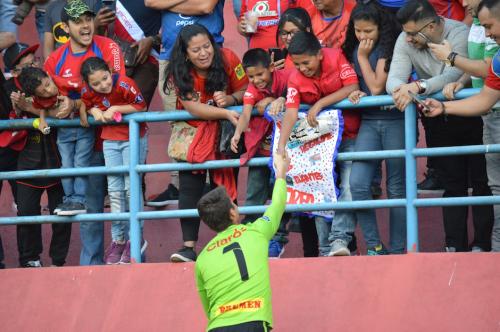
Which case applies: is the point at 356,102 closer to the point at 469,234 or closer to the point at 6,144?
the point at 469,234

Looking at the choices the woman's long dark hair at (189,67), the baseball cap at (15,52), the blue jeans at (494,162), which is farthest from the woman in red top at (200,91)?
the blue jeans at (494,162)

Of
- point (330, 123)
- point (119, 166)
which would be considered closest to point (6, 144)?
point (119, 166)

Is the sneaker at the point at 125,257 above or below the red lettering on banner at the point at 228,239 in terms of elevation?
below

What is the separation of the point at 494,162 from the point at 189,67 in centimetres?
242

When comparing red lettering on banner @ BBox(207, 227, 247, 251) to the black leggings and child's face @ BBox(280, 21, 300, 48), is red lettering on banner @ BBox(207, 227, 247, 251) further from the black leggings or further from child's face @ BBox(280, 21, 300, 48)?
the black leggings

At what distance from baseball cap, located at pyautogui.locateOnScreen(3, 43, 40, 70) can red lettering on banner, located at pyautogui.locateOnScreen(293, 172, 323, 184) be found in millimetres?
2780

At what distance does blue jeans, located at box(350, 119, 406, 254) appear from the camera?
8.13 meters

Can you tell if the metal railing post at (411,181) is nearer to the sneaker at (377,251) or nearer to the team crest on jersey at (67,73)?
the sneaker at (377,251)

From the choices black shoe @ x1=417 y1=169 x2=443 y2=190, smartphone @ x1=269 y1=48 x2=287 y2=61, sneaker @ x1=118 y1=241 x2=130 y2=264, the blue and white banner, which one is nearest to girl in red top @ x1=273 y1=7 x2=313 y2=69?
smartphone @ x1=269 y1=48 x2=287 y2=61

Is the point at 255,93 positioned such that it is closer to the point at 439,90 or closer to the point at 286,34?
the point at 286,34

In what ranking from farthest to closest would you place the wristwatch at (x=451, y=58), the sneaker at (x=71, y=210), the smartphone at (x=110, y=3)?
the smartphone at (x=110, y=3)
the sneaker at (x=71, y=210)
the wristwatch at (x=451, y=58)

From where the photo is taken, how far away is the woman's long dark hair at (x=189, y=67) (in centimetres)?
859

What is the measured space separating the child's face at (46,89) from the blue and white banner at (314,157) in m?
1.79

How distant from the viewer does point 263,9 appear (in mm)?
9398
